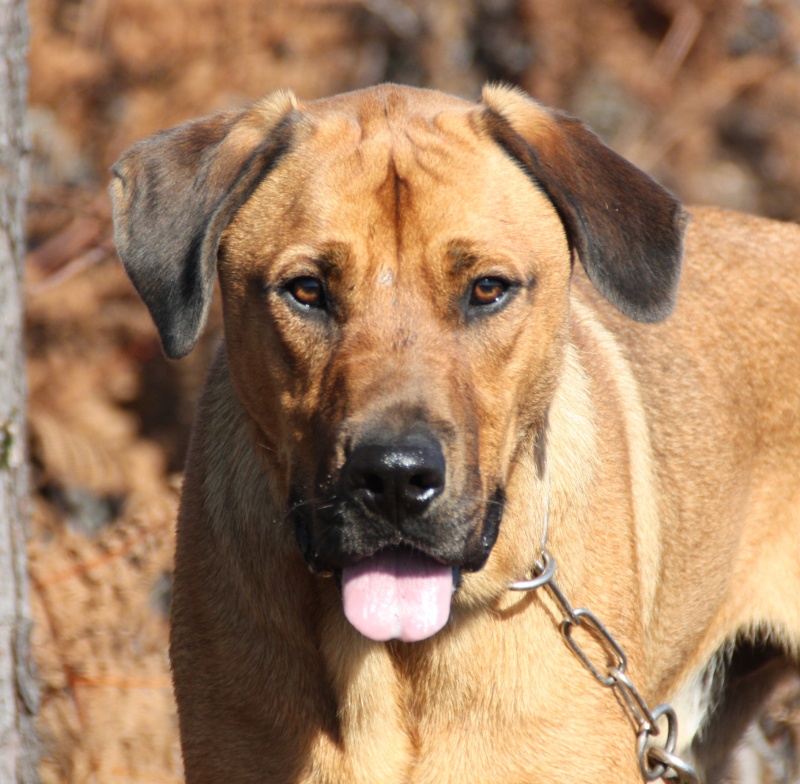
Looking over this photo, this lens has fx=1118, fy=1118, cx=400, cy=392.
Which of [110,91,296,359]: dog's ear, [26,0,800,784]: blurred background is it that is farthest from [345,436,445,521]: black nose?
[26,0,800,784]: blurred background

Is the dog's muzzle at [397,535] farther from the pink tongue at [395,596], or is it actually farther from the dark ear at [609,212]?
the dark ear at [609,212]

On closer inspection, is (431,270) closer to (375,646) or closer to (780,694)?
(375,646)

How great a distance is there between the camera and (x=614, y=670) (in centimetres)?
331

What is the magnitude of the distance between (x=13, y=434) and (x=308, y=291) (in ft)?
4.98

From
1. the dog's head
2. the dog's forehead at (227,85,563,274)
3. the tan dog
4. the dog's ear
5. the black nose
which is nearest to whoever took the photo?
the black nose

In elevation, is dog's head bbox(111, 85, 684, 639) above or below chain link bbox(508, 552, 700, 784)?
above

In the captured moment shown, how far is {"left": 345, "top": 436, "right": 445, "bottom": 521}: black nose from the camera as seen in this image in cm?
267

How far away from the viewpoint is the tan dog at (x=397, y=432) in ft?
9.55

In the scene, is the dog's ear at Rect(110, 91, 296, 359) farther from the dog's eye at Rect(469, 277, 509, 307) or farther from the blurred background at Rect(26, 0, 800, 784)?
the blurred background at Rect(26, 0, 800, 784)

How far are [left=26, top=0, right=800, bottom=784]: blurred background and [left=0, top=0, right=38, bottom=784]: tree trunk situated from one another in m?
1.41

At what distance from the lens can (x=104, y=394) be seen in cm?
755

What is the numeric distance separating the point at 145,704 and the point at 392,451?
3447mm

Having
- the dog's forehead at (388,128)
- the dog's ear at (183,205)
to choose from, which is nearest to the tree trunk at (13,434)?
the dog's ear at (183,205)

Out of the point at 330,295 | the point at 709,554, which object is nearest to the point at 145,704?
the point at 709,554
